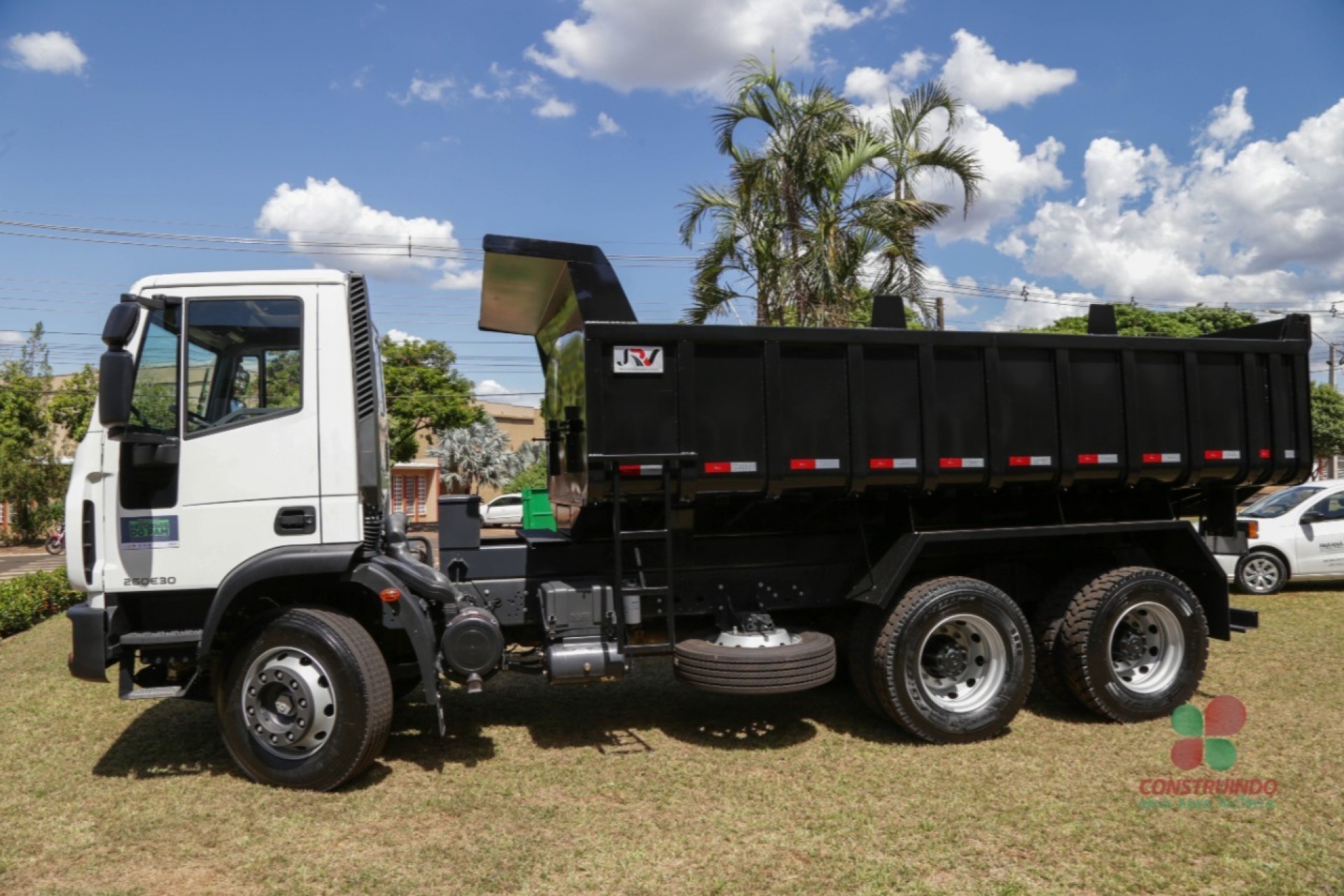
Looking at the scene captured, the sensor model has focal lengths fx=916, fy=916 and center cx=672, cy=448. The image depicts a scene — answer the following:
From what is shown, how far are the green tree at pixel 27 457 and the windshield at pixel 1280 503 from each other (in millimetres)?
36405

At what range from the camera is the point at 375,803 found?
197 inches

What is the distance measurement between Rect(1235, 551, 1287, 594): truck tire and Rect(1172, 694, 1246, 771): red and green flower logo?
19.4 feet

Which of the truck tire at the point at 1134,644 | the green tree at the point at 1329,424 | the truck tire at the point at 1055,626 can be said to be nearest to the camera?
the truck tire at the point at 1134,644

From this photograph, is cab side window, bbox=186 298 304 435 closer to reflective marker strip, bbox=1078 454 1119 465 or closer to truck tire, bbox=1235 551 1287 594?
reflective marker strip, bbox=1078 454 1119 465

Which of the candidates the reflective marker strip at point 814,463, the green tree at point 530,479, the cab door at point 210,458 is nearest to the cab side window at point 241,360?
the cab door at point 210,458

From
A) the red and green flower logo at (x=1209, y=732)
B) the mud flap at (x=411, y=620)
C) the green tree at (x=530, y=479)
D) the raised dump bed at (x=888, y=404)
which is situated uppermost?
the raised dump bed at (x=888, y=404)

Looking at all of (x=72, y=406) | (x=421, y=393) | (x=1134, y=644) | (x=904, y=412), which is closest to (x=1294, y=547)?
(x=1134, y=644)

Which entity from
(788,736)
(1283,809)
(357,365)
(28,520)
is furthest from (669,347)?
(28,520)

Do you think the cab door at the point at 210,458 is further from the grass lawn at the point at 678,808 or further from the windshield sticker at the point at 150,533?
the grass lawn at the point at 678,808

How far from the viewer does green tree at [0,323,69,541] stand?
32156 mm

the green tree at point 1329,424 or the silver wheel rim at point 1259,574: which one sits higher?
the green tree at point 1329,424

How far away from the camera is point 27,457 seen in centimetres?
3312

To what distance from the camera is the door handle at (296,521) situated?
205 inches

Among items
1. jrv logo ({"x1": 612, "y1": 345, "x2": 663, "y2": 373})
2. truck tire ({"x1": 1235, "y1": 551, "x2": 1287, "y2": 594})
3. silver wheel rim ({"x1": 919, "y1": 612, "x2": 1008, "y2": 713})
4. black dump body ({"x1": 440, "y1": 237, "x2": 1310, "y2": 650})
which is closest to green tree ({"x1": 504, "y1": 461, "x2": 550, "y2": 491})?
truck tire ({"x1": 1235, "y1": 551, "x2": 1287, "y2": 594})
